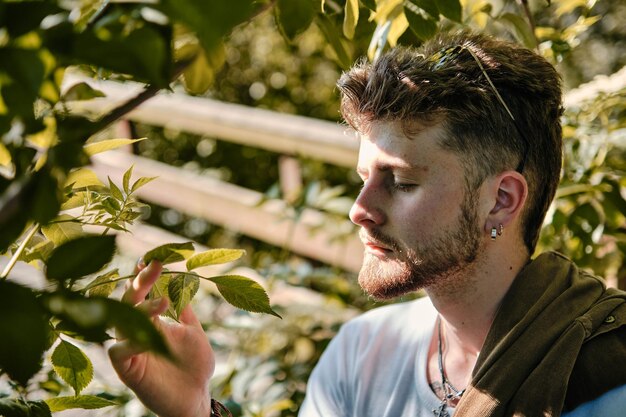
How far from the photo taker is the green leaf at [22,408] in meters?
0.74

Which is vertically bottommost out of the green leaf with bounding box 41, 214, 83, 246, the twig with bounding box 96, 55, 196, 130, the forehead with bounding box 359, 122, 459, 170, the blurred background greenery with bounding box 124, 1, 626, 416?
the blurred background greenery with bounding box 124, 1, 626, 416

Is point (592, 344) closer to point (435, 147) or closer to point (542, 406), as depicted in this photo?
point (542, 406)

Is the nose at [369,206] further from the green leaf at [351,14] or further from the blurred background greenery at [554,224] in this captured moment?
the green leaf at [351,14]

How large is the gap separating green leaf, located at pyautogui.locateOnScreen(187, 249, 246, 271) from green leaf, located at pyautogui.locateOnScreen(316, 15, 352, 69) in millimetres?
318

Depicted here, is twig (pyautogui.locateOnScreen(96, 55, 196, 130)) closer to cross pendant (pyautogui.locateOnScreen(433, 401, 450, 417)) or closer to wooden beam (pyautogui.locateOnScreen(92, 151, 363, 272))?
cross pendant (pyautogui.locateOnScreen(433, 401, 450, 417))

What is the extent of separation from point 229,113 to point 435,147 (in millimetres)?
2081

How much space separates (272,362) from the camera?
6.37 ft

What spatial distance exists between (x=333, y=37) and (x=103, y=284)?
43 cm

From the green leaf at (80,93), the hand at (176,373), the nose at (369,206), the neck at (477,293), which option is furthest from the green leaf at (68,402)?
the neck at (477,293)

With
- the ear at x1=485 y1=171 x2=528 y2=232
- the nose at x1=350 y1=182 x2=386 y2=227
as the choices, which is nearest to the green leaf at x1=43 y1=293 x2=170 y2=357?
the nose at x1=350 y1=182 x2=386 y2=227

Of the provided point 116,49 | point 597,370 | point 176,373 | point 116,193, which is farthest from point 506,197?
point 116,49

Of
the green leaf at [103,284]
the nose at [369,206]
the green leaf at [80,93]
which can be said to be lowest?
the nose at [369,206]

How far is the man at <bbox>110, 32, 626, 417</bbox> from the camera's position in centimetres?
118

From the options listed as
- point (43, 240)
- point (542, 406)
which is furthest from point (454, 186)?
point (43, 240)
